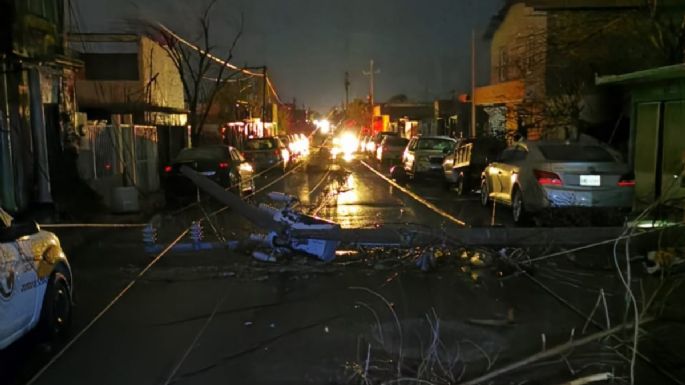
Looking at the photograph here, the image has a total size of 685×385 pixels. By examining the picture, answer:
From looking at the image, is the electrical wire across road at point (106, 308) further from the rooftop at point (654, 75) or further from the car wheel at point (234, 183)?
the rooftop at point (654, 75)

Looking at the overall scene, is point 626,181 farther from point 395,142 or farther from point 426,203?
point 395,142

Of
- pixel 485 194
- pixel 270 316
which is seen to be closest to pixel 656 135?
pixel 485 194

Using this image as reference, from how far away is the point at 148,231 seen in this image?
11.1 meters

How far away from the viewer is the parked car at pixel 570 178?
1303 centimetres

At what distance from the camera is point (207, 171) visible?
20.0 meters

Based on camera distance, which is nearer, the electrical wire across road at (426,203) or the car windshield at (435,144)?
the electrical wire across road at (426,203)

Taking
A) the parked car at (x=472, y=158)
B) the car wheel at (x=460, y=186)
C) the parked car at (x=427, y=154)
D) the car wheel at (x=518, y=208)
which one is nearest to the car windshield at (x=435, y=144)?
the parked car at (x=427, y=154)

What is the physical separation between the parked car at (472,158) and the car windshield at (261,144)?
45.3 ft

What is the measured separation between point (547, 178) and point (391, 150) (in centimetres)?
2414

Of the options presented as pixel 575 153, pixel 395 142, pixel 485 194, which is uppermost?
pixel 575 153

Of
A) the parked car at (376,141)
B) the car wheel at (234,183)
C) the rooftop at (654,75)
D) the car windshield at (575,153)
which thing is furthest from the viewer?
the parked car at (376,141)

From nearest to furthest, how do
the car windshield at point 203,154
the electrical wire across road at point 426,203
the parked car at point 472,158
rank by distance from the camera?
the electrical wire across road at point 426,203 < the parked car at point 472,158 < the car windshield at point 203,154

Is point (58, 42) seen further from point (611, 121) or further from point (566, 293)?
point (611, 121)

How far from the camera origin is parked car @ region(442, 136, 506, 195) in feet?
63.9
